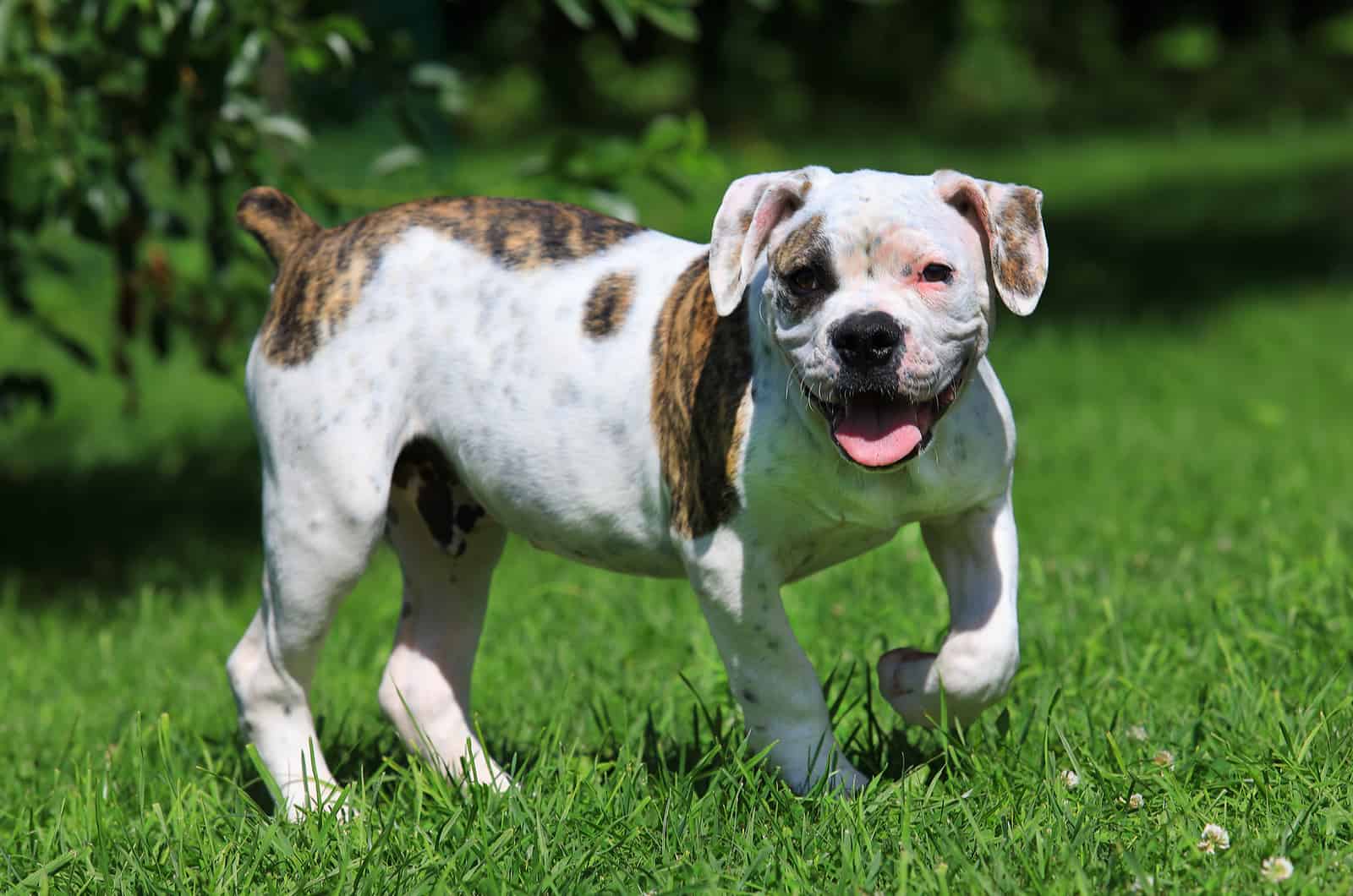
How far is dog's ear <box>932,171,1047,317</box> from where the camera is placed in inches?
139

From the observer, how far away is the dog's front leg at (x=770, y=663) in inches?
149

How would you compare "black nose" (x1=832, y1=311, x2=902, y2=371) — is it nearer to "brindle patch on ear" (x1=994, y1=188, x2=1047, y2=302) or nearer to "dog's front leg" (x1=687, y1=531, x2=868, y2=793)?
"brindle patch on ear" (x1=994, y1=188, x2=1047, y2=302)

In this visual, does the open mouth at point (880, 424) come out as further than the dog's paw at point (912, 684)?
No

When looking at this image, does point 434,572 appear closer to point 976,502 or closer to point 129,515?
point 976,502

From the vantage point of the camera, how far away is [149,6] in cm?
541

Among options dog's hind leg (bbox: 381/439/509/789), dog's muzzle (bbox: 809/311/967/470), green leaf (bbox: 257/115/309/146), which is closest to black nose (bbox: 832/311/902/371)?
dog's muzzle (bbox: 809/311/967/470)

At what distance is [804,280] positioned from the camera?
3.53 m

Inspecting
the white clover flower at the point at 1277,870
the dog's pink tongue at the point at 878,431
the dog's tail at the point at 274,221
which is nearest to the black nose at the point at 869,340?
the dog's pink tongue at the point at 878,431

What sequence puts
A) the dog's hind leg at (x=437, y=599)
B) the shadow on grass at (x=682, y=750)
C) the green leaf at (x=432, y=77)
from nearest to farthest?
1. the shadow on grass at (x=682, y=750)
2. the dog's hind leg at (x=437, y=599)
3. the green leaf at (x=432, y=77)

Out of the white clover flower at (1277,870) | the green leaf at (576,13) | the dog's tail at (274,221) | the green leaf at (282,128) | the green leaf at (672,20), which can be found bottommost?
the white clover flower at (1277,870)

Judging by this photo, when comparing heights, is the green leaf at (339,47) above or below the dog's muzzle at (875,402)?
above

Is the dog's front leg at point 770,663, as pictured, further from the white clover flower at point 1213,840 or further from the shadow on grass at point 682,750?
the white clover flower at point 1213,840

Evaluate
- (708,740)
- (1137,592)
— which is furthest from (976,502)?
(1137,592)

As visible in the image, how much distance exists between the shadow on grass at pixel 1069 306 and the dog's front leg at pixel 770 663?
21.3 inches
